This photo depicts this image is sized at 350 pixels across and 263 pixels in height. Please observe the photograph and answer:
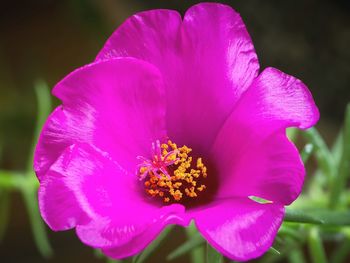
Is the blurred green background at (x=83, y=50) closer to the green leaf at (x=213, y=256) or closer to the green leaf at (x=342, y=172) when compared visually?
the green leaf at (x=342, y=172)

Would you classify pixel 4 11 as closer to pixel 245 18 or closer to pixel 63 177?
pixel 245 18

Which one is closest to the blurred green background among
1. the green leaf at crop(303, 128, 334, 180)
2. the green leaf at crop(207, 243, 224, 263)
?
the green leaf at crop(303, 128, 334, 180)

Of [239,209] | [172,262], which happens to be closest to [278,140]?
[239,209]

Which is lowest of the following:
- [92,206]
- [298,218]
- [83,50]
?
[83,50]

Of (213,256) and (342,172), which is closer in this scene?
(213,256)

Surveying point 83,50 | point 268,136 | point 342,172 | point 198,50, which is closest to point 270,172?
point 268,136

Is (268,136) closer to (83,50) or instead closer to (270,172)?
(270,172)
